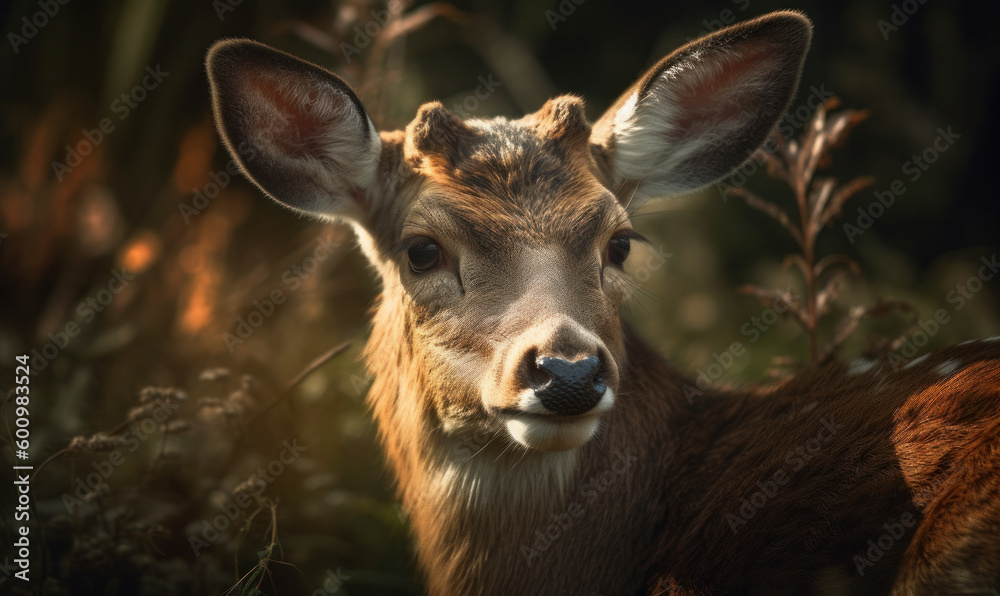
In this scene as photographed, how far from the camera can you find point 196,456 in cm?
396

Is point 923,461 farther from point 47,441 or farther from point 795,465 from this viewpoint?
point 47,441

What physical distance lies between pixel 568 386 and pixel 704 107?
5.86 ft

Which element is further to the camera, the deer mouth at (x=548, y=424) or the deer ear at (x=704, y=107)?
the deer ear at (x=704, y=107)

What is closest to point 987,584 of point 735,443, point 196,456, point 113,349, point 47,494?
point 735,443

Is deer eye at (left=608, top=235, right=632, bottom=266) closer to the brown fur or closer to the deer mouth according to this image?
the brown fur

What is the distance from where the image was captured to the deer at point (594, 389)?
8.26 ft

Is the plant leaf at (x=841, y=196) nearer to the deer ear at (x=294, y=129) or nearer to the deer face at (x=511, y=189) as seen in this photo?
the deer face at (x=511, y=189)

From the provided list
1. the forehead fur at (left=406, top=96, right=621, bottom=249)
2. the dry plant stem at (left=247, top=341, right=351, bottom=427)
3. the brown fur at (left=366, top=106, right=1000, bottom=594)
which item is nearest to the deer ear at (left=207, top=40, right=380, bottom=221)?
the forehead fur at (left=406, top=96, right=621, bottom=249)

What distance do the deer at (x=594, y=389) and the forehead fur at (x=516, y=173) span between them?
1cm

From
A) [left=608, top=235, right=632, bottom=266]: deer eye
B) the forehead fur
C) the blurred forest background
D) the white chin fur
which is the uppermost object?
the forehead fur

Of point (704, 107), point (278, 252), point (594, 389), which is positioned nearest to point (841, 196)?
point (704, 107)

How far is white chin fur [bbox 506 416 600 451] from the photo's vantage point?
8.43ft

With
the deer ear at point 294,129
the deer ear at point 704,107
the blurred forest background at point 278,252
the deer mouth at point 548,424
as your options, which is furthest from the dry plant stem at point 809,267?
the deer ear at point 294,129

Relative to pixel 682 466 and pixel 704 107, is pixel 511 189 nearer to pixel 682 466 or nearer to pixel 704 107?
pixel 704 107
